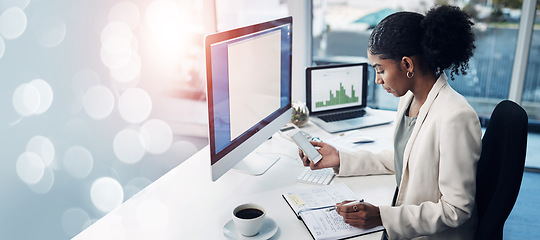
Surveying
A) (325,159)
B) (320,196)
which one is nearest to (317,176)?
(325,159)

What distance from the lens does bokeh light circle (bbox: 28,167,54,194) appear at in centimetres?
150

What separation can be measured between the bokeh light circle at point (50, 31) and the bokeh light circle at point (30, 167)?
407 mm

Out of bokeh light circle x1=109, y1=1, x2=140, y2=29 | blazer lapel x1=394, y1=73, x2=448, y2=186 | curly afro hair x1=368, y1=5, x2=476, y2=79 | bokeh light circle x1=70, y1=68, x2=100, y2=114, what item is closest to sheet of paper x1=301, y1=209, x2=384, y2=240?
blazer lapel x1=394, y1=73, x2=448, y2=186

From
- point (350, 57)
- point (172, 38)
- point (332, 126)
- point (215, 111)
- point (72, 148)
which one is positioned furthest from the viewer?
point (350, 57)

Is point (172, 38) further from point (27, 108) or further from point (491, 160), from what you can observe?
point (491, 160)

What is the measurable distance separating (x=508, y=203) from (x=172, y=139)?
1.78 meters

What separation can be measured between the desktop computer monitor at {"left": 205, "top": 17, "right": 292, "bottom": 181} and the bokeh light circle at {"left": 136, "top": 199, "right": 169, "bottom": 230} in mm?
186

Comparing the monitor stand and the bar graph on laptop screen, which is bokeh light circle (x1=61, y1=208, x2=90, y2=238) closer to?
the monitor stand

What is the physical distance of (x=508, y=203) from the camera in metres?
1.09

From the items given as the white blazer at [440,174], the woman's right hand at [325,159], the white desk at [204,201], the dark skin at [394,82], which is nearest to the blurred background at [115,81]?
the white desk at [204,201]

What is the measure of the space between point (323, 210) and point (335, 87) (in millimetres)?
975

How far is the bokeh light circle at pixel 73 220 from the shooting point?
1.67 m

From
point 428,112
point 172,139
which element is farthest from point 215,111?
point 172,139

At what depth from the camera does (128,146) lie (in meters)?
1.99
